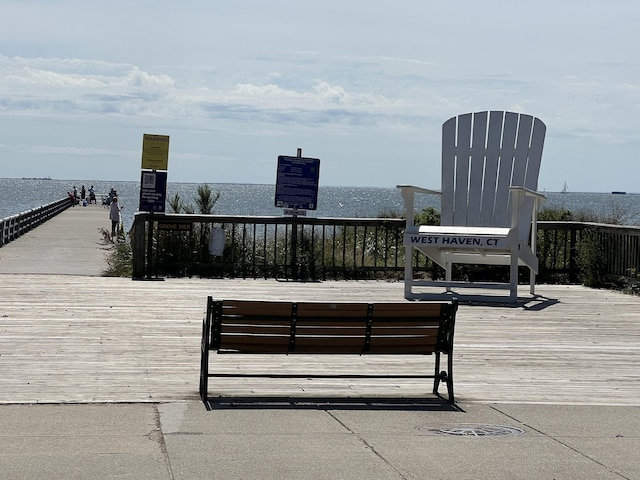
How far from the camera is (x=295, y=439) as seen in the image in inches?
197

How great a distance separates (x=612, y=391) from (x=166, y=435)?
287 centimetres

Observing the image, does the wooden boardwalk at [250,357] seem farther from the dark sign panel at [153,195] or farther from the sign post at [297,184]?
the sign post at [297,184]

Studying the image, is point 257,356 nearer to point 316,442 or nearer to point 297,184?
Result: point 316,442

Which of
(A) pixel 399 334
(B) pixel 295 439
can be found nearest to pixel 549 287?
(A) pixel 399 334

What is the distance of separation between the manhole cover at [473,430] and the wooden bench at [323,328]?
62cm

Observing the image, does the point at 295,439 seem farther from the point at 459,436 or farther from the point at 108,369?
the point at 108,369

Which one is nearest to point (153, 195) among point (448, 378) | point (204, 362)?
point (204, 362)

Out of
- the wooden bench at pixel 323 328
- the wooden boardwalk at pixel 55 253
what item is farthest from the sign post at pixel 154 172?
the wooden bench at pixel 323 328

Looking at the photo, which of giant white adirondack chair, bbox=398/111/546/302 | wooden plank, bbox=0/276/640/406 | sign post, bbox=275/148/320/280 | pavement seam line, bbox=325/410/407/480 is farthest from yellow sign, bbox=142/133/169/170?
pavement seam line, bbox=325/410/407/480

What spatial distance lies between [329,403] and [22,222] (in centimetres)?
2243

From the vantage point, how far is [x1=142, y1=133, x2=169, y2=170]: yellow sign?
13789mm

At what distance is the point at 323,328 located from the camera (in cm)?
590

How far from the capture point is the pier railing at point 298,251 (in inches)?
510

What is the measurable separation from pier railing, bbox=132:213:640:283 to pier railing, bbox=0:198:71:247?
9.24 m
